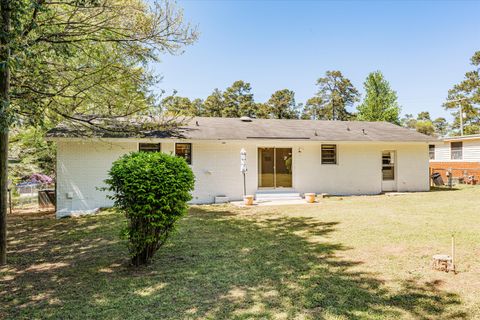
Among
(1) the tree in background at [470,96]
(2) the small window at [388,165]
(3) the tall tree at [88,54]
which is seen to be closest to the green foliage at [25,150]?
(3) the tall tree at [88,54]

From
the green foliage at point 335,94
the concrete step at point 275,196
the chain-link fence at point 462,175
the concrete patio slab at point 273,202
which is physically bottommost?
the concrete patio slab at point 273,202

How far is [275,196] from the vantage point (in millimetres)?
14305

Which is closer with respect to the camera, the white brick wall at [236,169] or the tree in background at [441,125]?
the white brick wall at [236,169]

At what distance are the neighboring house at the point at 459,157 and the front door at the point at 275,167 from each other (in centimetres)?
1215

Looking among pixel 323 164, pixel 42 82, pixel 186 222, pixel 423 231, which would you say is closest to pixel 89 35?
pixel 42 82

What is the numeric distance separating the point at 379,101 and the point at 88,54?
32.1 metres

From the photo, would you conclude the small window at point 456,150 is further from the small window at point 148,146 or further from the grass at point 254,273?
the small window at point 148,146

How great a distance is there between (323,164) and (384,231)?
819 cm

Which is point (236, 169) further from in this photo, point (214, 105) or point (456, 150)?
point (214, 105)

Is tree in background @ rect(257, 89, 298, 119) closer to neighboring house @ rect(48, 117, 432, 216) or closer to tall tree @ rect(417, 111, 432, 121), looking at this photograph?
neighboring house @ rect(48, 117, 432, 216)

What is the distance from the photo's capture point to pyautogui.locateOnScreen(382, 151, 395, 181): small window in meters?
16.6

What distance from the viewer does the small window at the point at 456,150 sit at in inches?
888

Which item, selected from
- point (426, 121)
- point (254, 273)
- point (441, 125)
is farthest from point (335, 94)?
point (254, 273)

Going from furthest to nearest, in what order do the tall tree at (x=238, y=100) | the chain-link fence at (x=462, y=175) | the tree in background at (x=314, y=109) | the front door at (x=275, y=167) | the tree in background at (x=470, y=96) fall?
1. the tree in background at (x=314, y=109)
2. the tall tree at (x=238, y=100)
3. the tree in background at (x=470, y=96)
4. the chain-link fence at (x=462, y=175)
5. the front door at (x=275, y=167)
